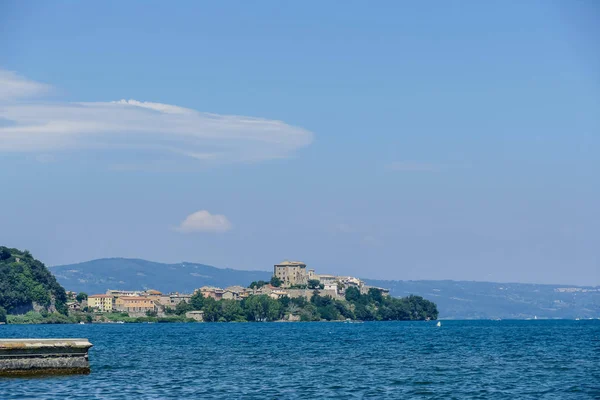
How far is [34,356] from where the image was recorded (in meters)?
47.1

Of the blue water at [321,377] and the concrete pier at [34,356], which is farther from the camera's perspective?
the concrete pier at [34,356]

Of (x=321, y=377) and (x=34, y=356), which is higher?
(x=34, y=356)

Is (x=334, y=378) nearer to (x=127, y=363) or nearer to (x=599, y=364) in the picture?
(x=127, y=363)

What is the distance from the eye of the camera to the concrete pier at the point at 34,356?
46812 millimetres

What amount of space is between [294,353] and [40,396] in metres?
44.0

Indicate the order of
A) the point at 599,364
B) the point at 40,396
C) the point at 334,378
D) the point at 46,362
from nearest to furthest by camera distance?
1. the point at 40,396
2. the point at 46,362
3. the point at 334,378
4. the point at 599,364

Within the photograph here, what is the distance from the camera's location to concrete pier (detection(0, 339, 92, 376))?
46.8m

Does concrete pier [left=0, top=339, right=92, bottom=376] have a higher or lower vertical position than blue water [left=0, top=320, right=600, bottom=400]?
higher

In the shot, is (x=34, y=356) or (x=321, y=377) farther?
(x=321, y=377)

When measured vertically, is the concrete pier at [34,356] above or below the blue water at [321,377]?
above

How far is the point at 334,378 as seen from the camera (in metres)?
54.8

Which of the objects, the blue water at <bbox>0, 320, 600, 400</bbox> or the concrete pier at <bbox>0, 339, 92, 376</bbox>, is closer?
the blue water at <bbox>0, 320, 600, 400</bbox>

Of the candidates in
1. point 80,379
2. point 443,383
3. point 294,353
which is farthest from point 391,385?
point 294,353

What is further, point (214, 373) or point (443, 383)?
point (214, 373)
